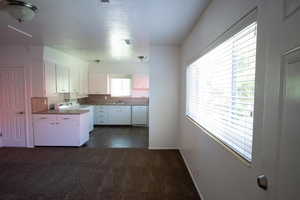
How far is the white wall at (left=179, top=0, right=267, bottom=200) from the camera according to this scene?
1228 millimetres

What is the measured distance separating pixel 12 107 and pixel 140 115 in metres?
3.90

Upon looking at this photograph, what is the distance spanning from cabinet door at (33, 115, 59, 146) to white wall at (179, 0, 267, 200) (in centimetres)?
333

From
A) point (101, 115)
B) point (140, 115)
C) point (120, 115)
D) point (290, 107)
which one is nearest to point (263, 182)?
point (290, 107)

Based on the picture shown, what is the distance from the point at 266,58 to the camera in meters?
1.03

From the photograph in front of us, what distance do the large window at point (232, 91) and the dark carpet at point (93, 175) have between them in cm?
115

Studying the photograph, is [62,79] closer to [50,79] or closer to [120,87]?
[50,79]

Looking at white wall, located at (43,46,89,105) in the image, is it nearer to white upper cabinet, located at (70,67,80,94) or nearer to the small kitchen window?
white upper cabinet, located at (70,67,80,94)

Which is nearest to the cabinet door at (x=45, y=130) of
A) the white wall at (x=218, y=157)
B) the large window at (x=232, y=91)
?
the white wall at (x=218, y=157)

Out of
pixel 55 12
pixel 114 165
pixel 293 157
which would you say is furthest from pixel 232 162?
pixel 55 12

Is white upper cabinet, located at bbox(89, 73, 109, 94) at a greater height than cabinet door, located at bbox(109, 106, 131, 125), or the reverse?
white upper cabinet, located at bbox(89, 73, 109, 94)

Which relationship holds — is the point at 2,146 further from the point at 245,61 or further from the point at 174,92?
the point at 245,61

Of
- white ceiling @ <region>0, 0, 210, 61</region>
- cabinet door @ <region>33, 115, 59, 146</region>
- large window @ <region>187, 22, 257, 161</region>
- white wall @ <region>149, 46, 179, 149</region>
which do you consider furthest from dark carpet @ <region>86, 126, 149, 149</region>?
large window @ <region>187, 22, 257, 161</region>

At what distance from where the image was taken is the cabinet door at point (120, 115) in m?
6.78

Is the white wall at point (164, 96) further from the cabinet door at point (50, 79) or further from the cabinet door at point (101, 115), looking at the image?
the cabinet door at point (101, 115)
